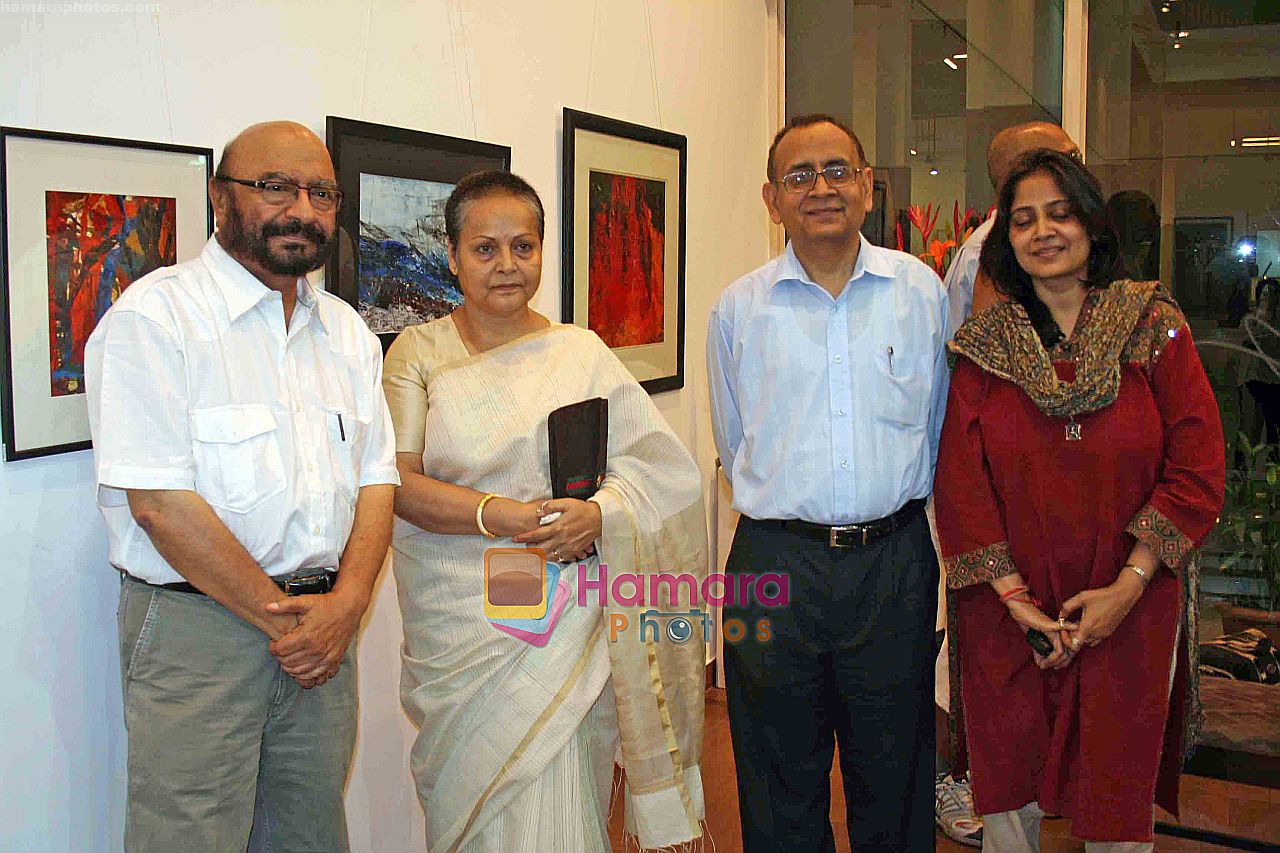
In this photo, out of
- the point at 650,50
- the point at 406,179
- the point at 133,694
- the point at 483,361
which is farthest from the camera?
the point at 650,50

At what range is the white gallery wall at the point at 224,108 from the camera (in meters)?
1.89

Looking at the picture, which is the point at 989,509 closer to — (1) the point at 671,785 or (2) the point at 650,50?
(1) the point at 671,785

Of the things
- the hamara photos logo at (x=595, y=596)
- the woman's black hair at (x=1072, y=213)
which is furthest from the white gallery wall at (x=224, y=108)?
the woman's black hair at (x=1072, y=213)

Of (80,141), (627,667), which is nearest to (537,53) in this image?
(80,141)

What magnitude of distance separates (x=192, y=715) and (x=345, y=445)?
0.51m

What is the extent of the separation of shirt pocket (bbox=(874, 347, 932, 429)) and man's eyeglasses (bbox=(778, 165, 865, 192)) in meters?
0.37

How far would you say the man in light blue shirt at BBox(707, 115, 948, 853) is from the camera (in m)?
2.39

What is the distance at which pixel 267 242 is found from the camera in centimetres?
194

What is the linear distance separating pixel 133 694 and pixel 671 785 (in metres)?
1.11

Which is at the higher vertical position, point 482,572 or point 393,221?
point 393,221

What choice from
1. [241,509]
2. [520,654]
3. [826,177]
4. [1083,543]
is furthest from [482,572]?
[1083,543]

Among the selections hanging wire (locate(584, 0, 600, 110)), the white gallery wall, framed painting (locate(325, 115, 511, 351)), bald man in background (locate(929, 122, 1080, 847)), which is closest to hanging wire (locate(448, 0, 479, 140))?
the white gallery wall

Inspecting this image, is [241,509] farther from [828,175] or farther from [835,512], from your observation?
[828,175]

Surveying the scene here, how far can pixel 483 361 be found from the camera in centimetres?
230
